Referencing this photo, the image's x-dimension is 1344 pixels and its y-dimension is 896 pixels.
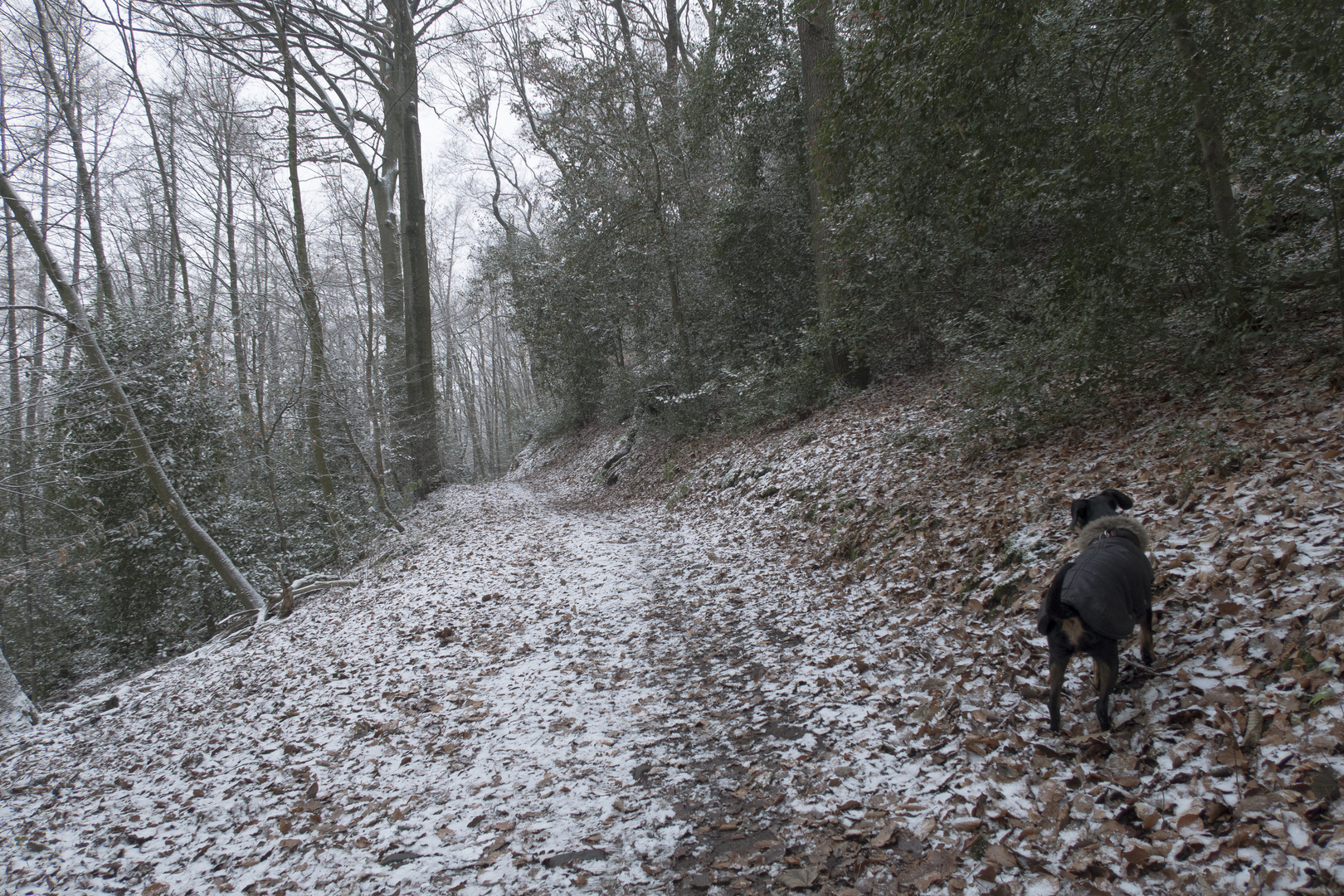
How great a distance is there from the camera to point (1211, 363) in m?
5.77

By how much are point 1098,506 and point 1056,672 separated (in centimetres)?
121

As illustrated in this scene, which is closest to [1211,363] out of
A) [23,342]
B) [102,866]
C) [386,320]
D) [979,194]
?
[979,194]

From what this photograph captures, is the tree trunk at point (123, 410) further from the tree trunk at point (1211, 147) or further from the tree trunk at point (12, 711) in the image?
the tree trunk at point (1211, 147)

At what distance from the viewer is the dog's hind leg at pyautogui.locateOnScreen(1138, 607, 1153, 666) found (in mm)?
3301

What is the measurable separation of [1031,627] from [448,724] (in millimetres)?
4363

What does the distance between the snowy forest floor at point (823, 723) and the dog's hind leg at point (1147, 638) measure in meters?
0.08

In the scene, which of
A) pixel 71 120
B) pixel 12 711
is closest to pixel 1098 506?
pixel 12 711

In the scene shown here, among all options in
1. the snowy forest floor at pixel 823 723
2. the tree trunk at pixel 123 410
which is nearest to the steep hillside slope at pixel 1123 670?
Result: the snowy forest floor at pixel 823 723

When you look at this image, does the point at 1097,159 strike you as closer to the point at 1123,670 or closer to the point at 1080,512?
the point at 1080,512

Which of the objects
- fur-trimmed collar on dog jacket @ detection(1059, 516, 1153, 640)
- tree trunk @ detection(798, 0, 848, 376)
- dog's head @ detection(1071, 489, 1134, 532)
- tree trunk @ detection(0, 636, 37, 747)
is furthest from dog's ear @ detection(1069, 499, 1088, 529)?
tree trunk @ detection(0, 636, 37, 747)

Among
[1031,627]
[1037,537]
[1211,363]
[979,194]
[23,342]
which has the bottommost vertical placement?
[1031,627]

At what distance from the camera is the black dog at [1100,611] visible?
3.00 m

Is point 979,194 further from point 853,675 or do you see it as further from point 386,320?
point 386,320

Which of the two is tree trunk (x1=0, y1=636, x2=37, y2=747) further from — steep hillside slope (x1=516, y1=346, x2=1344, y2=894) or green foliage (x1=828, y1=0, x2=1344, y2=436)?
green foliage (x1=828, y1=0, x2=1344, y2=436)
